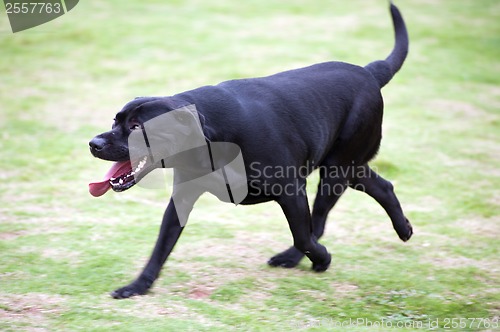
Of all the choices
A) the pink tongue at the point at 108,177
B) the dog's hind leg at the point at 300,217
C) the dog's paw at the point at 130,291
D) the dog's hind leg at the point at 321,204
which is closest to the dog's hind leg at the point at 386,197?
the dog's hind leg at the point at 321,204

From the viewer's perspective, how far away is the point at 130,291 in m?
4.46

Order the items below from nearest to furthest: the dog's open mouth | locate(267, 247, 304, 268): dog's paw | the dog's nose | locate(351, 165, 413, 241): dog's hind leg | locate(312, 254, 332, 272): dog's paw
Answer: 1. the dog's nose
2. the dog's open mouth
3. locate(312, 254, 332, 272): dog's paw
4. locate(267, 247, 304, 268): dog's paw
5. locate(351, 165, 413, 241): dog's hind leg

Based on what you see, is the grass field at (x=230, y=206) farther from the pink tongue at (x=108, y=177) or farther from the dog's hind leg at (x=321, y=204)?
the pink tongue at (x=108, y=177)

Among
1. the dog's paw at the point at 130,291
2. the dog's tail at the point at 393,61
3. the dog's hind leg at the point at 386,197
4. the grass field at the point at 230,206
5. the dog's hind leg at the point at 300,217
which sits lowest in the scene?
the grass field at the point at 230,206

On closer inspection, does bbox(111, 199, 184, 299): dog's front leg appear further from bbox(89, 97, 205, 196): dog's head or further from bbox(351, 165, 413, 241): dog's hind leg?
bbox(351, 165, 413, 241): dog's hind leg

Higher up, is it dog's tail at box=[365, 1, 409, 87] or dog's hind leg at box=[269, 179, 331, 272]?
dog's tail at box=[365, 1, 409, 87]

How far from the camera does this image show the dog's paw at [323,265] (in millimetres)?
5000

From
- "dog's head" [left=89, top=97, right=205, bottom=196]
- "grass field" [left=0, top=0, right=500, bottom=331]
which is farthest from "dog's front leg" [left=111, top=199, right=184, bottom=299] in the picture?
"dog's head" [left=89, top=97, right=205, bottom=196]

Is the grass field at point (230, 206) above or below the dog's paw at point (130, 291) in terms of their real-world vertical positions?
below

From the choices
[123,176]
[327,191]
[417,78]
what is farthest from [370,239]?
[417,78]

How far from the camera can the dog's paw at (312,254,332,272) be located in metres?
5.00

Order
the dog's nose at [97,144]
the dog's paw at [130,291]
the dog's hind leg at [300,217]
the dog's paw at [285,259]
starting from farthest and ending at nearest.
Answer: the dog's paw at [285,259] → the dog's hind leg at [300,217] → the dog's paw at [130,291] → the dog's nose at [97,144]

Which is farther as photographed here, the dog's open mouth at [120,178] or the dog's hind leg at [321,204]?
the dog's hind leg at [321,204]

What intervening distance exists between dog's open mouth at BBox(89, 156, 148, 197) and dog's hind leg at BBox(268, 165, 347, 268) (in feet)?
4.80
